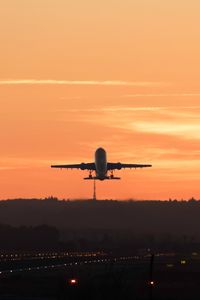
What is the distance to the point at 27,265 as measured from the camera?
162 metres

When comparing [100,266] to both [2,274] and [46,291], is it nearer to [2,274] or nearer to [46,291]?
[2,274]

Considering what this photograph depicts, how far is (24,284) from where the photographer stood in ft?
443

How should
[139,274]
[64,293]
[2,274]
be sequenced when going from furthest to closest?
[139,274]
[2,274]
[64,293]

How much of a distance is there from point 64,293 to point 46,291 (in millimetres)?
9522

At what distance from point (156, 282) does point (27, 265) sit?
73.4 feet

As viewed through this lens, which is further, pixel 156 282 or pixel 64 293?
pixel 156 282

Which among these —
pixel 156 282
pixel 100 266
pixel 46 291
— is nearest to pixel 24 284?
pixel 46 291

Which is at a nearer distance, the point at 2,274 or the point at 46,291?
the point at 46,291

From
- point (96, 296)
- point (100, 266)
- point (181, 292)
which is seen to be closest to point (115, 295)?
point (96, 296)

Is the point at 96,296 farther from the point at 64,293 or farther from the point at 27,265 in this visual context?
the point at 27,265

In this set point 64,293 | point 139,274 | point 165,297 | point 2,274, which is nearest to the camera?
point 64,293

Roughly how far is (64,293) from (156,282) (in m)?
27.6

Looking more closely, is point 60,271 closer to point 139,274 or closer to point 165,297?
point 139,274

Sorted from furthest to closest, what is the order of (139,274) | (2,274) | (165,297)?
1. (139,274)
2. (2,274)
3. (165,297)
